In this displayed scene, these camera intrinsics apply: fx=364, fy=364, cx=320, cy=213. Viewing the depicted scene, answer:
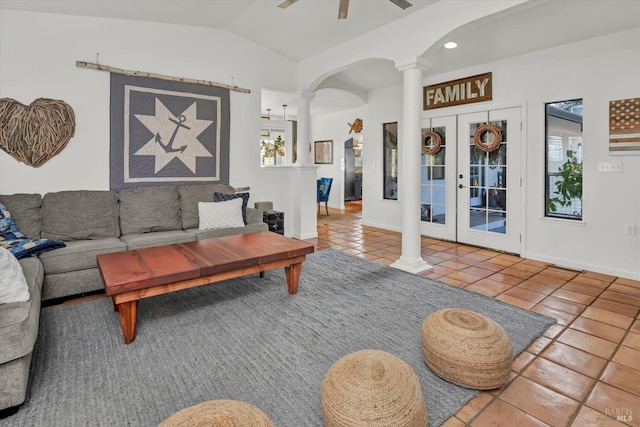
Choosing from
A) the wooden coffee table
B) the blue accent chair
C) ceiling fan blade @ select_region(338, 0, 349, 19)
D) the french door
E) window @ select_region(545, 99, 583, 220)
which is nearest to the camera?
the wooden coffee table

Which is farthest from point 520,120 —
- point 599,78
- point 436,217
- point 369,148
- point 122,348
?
point 122,348

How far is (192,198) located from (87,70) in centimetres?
172

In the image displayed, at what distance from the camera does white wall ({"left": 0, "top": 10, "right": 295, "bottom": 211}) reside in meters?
3.56

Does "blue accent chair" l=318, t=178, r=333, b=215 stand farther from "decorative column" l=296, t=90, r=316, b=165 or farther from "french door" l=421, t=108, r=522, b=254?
"french door" l=421, t=108, r=522, b=254

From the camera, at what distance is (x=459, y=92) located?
16.8 feet

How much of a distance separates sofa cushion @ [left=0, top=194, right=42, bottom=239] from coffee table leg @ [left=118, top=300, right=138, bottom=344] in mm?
1749

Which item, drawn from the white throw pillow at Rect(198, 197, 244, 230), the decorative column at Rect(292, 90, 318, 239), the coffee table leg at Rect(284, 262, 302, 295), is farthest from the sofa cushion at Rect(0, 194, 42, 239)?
the decorative column at Rect(292, 90, 318, 239)

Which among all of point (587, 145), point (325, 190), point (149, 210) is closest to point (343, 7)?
point (149, 210)

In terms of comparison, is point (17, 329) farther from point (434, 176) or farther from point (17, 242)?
point (434, 176)

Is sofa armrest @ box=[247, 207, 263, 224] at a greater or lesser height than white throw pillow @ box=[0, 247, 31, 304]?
greater

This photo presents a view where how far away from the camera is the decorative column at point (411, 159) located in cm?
386

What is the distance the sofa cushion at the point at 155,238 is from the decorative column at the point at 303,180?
6.99ft

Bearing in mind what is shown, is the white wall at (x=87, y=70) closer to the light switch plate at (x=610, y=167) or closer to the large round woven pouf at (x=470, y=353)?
the large round woven pouf at (x=470, y=353)

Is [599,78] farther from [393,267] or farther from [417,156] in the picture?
[393,267]
